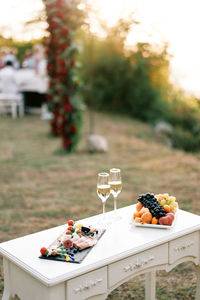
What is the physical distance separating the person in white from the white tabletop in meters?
9.84

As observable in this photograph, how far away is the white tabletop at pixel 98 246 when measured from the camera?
81.3 inches

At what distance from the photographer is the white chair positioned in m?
11.6

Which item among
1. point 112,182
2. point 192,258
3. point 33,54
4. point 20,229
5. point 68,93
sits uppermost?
point 33,54

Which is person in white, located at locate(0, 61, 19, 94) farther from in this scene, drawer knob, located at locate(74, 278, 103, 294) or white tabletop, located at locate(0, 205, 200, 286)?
drawer knob, located at locate(74, 278, 103, 294)

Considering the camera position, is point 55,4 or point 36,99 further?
point 36,99

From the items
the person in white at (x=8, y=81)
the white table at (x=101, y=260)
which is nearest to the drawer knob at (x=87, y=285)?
the white table at (x=101, y=260)

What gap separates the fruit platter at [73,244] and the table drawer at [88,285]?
98mm

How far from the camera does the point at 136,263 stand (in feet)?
7.72

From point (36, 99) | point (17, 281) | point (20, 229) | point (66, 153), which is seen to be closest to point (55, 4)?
point (66, 153)

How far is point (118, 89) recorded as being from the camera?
43.3ft

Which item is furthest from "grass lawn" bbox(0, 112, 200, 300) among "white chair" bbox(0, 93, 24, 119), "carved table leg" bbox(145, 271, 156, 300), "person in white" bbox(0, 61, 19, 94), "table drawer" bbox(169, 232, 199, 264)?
"person in white" bbox(0, 61, 19, 94)

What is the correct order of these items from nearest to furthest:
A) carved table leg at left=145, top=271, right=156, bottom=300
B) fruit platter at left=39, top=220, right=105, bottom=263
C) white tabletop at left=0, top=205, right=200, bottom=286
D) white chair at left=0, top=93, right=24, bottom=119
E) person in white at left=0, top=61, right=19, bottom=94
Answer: white tabletop at left=0, top=205, right=200, bottom=286, fruit platter at left=39, top=220, right=105, bottom=263, carved table leg at left=145, top=271, right=156, bottom=300, white chair at left=0, top=93, right=24, bottom=119, person in white at left=0, top=61, right=19, bottom=94

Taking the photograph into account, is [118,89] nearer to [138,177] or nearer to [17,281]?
[138,177]

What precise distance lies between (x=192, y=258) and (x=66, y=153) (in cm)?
530
